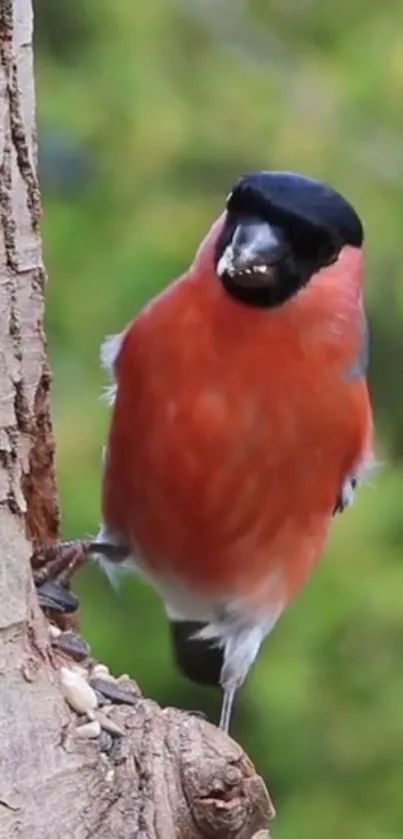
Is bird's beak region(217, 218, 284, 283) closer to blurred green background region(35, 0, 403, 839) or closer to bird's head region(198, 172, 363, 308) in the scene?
bird's head region(198, 172, 363, 308)

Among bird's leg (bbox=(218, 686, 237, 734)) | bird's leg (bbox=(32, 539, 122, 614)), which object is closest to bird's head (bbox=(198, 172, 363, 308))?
bird's leg (bbox=(32, 539, 122, 614))

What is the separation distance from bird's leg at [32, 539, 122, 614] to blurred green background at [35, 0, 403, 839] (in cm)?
63

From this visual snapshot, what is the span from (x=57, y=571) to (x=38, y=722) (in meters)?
0.55

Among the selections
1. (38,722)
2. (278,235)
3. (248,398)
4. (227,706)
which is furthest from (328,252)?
(38,722)

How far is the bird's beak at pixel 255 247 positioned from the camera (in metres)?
2.20

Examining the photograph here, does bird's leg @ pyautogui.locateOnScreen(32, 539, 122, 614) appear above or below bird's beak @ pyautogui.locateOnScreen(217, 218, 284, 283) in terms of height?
below

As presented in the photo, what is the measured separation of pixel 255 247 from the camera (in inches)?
86.8

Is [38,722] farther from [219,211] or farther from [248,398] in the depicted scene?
[219,211]

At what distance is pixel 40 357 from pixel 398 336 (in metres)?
1.71

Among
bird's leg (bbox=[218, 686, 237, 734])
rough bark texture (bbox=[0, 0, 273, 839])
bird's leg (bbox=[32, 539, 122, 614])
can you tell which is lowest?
bird's leg (bbox=[218, 686, 237, 734])

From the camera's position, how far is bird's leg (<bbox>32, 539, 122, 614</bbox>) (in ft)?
7.02

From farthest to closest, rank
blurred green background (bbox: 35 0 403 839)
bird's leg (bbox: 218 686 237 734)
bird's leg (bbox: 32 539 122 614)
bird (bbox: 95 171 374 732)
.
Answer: blurred green background (bbox: 35 0 403 839) < bird's leg (bbox: 218 686 237 734) < bird (bbox: 95 171 374 732) < bird's leg (bbox: 32 539 122 614)

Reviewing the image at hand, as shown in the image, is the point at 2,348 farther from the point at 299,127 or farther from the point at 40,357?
the point at 299,127

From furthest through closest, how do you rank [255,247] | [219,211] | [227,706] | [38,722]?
[219,211], [227,706], [255,247], [38,722]
